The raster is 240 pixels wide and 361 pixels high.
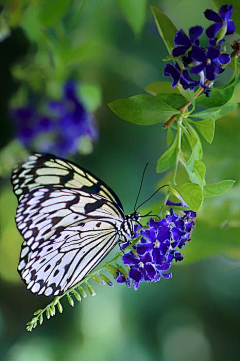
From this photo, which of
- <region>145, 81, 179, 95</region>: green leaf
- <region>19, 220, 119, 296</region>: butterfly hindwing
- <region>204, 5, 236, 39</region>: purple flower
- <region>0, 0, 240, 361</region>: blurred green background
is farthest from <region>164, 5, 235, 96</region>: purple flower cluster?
<region>19, 220, 119, 296</region>: butterfly hindwing

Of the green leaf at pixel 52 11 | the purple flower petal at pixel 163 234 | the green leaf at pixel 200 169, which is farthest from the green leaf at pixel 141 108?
the green leaf at pixel 52 11

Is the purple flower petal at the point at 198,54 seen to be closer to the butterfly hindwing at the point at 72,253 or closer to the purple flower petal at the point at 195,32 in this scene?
the purple flower petal at the point at 195,32

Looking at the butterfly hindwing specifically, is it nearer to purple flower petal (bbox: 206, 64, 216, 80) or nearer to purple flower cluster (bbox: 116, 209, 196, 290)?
purple flower cluster (bbox: 116, 209, 196, 290)

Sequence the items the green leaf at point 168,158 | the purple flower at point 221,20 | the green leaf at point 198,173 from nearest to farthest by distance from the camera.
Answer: the purple flower at point 221,20, the green leaf at point 198,173, the green leaf at point 168,158

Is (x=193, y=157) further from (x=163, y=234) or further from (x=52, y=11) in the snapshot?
(x=52, y=11)

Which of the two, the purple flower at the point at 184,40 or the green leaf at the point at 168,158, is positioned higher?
the purple flower at the point at 184,40

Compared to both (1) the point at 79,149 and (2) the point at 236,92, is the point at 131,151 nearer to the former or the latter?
(1) the point at 79,149

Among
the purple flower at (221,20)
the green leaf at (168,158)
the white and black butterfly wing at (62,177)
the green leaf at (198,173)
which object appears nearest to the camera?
the purple flower at (221,20)
